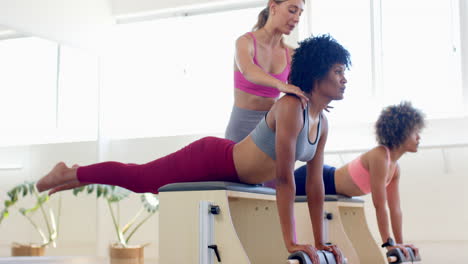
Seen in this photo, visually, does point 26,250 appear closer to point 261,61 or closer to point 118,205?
point 118,205

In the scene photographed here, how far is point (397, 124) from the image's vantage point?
9.50 ft

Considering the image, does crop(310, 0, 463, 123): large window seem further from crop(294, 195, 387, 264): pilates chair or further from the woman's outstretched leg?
the woman's outstretched leg

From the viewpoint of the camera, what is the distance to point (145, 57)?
194 inches

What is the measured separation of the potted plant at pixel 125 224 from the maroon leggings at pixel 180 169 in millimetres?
2265

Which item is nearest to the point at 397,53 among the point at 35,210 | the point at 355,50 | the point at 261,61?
the point at 355,50

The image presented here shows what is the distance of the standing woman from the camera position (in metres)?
2.19

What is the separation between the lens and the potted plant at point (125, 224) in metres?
4.28

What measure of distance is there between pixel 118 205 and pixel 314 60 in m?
3.10

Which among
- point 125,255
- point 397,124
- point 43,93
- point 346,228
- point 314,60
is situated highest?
point 43,93

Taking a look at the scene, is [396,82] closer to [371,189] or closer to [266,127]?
[371,189]

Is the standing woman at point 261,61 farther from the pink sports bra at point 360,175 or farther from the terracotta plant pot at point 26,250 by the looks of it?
the terracotta plant pot at point 26,250

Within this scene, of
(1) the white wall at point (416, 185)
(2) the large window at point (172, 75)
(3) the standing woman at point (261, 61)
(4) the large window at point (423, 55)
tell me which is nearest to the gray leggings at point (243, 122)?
(3) the standing woman at point (261, 61)

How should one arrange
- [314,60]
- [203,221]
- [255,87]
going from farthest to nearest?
[255,87], [314,60], [203,221]

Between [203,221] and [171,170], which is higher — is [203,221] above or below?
below
